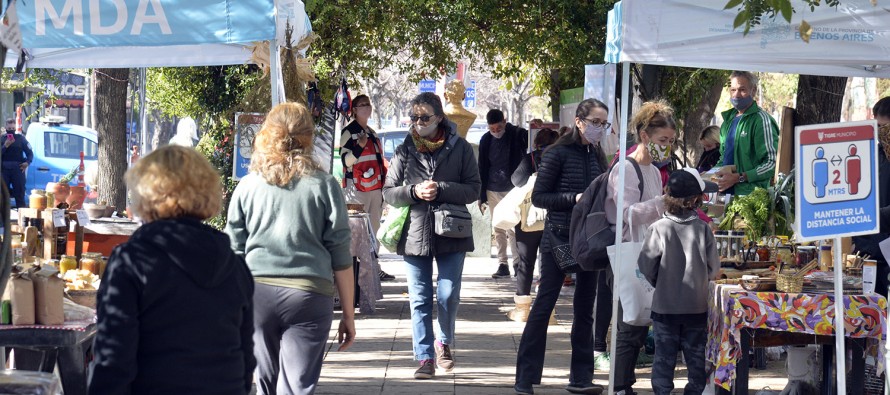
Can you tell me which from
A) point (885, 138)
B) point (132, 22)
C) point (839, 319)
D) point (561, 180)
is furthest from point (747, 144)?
point (132, 22)

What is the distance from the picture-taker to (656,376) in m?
6.53

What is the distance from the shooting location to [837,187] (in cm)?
579

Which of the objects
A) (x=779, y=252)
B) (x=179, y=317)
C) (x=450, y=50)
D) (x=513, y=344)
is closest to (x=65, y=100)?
(x=450, y=50)

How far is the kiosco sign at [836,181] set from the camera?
18.8ft

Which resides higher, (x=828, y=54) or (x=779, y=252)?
(x=828, y=54)

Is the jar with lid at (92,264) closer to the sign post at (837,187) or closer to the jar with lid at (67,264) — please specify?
the jar with lid at (67,264)

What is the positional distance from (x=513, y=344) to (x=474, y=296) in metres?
3.05

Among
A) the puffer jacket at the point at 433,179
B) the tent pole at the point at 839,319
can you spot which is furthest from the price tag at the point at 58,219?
the tent pole at the point at 839,319

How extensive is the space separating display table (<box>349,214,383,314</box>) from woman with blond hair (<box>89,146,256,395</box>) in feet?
21.9

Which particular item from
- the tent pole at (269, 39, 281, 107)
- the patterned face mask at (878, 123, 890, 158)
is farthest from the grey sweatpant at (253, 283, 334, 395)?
the patterned face mask at (878, 123, 890, 158)

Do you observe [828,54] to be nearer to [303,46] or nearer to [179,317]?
[303,46]

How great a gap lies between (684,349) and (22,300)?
11.7 feet

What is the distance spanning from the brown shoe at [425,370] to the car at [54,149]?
17.4 meters

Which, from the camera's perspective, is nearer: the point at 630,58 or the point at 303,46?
the point at 630,58
